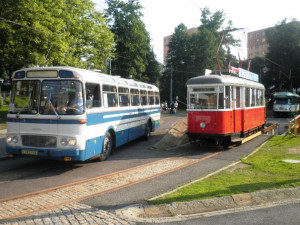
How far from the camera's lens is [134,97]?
14430mm

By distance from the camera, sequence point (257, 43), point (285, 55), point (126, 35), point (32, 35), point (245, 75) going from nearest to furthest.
→ point (245, 75), point (32, 35), point (126, 35), point (285, 55), point (257, 43)

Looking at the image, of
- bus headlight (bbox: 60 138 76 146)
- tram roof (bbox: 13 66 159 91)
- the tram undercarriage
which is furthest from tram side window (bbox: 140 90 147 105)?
bus headlight (bbox: 60 138 76 146)

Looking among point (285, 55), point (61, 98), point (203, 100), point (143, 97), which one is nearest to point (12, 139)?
point (61, 98)

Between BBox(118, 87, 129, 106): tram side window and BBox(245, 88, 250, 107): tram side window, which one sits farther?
BBox(245, 88, 250, 107): tram side window

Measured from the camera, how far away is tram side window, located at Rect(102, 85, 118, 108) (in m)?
10.7

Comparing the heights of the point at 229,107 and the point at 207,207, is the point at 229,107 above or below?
above

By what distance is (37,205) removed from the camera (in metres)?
5.99

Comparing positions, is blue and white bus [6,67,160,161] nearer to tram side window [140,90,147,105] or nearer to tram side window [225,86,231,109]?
tram side window [225,86,231,109]

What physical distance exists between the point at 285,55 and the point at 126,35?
30.3 meters

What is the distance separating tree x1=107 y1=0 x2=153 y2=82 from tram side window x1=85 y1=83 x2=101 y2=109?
35.8 meters

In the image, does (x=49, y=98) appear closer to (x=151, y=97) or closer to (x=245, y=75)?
(x=151, y=97)

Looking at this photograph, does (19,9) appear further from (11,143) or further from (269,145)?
(269,145)

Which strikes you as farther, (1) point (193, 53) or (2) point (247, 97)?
(1) point (193, 53)

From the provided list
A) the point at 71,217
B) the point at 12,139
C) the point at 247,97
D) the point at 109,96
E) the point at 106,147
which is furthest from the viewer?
the point at 247,97
